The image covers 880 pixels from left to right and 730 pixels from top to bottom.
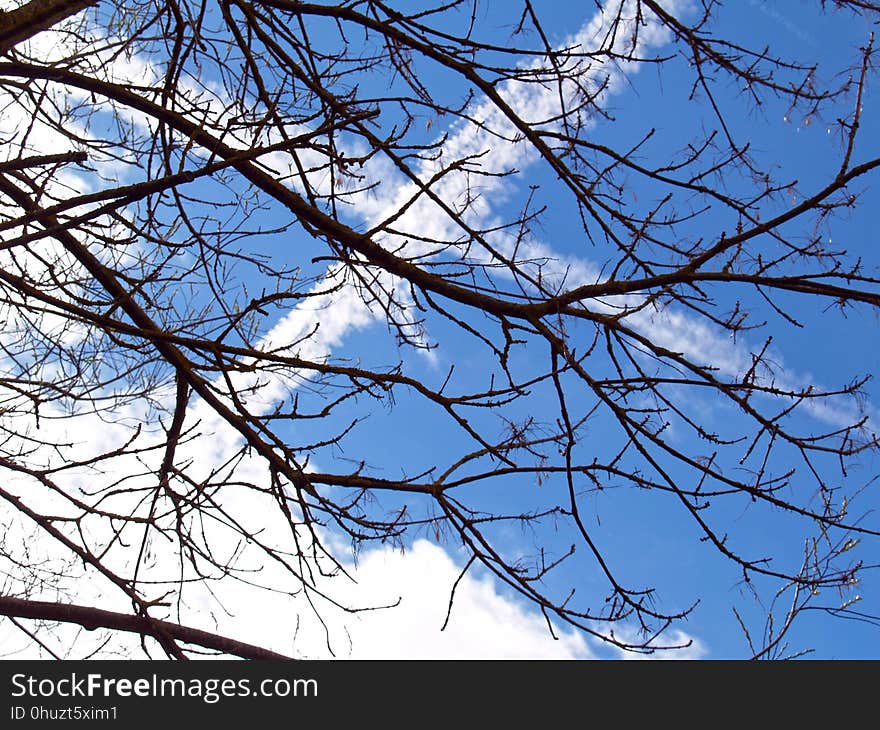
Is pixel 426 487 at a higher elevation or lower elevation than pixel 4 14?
lower

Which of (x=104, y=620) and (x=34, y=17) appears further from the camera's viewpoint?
(x=104, y=620)

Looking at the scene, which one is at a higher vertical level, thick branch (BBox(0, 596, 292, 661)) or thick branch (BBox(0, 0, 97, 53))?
thick branch (BBox(0, 0, 97, 53))

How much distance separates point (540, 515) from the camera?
2496 mm

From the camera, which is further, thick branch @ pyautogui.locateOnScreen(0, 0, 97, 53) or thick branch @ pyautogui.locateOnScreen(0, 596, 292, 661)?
thick branch @ pyautogui.locateOnScreen(0, 596, 292, 661)

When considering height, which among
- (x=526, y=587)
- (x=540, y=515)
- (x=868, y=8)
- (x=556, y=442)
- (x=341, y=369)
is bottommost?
(x=526, y=587)

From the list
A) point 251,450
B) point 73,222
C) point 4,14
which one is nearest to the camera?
point 73,222

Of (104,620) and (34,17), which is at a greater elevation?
(34,17)

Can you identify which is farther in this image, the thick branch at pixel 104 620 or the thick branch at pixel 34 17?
the thick branch at pixel 104 620

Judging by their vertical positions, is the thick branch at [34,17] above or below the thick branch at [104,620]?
above
